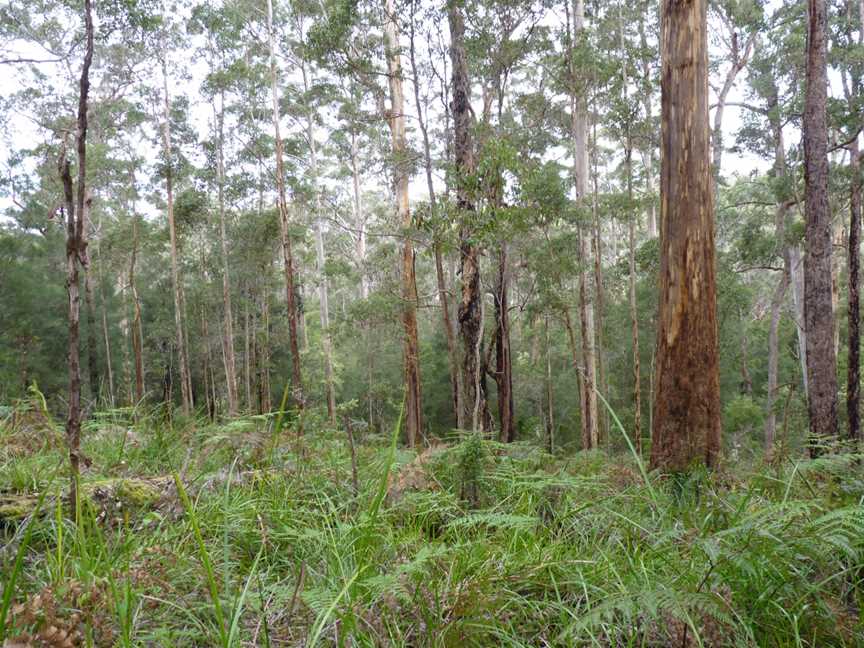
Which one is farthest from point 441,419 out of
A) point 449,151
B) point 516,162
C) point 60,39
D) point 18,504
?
point 18,504

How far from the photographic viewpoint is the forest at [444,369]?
1517 millimetres

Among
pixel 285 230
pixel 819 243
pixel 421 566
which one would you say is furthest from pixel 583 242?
pixel 421 566

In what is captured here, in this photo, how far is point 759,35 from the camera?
15828mm

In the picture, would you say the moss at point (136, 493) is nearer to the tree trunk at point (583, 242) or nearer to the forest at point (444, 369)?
the forest at point (444, 369)

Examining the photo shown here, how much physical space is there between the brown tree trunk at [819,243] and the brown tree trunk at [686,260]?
13.9ft

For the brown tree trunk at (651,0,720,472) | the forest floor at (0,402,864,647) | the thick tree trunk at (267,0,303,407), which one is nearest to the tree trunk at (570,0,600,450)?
the thick tree trunk at (267,0,303,407)

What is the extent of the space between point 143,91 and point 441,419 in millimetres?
15597

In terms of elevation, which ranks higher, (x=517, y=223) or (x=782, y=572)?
(x=517, y=223)

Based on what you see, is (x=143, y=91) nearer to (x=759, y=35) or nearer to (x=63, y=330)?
(x=63, y=330)

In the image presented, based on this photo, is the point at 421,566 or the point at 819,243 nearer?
the point at 421,566

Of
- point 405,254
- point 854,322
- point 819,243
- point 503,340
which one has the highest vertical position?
point 405,254

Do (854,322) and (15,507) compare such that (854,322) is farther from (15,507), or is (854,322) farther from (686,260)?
(15,507)

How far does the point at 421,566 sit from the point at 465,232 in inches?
250

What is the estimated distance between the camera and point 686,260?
3.84 meters
